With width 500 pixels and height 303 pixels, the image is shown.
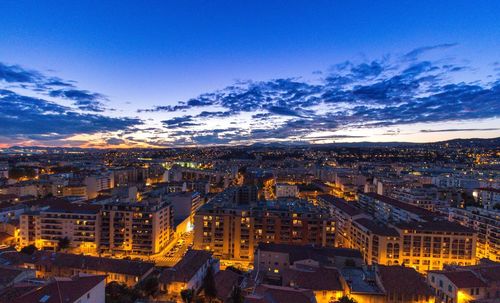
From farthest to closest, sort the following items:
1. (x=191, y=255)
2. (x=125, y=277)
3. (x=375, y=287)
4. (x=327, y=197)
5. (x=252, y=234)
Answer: (x=327, y=197)
(x=252, y=234)
(x=191, y=255)
(x=125, y=277)
(x=375, y=287)

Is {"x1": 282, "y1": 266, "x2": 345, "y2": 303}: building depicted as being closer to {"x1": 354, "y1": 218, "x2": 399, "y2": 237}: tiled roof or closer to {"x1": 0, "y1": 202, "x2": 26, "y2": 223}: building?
{"x1": 354, "y1": 218, "x2": 399, "y2": 237}: tiled roof

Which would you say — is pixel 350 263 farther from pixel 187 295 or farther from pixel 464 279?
pixel 187 295

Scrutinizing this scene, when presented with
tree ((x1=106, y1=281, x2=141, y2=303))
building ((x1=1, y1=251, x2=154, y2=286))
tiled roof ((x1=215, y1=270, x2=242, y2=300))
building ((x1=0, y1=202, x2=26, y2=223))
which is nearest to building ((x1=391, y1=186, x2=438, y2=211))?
tiled roof ((x1=215, y1=270, x2=242, y2=300))

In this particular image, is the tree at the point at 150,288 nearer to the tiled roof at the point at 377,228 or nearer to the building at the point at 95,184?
the tiled roof at the point at 377,228

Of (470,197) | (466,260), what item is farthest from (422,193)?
(466,260)

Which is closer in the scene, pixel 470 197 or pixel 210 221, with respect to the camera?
pixel 210 221

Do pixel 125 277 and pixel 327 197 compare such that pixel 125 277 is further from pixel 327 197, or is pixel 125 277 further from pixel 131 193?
pixel 327 197
